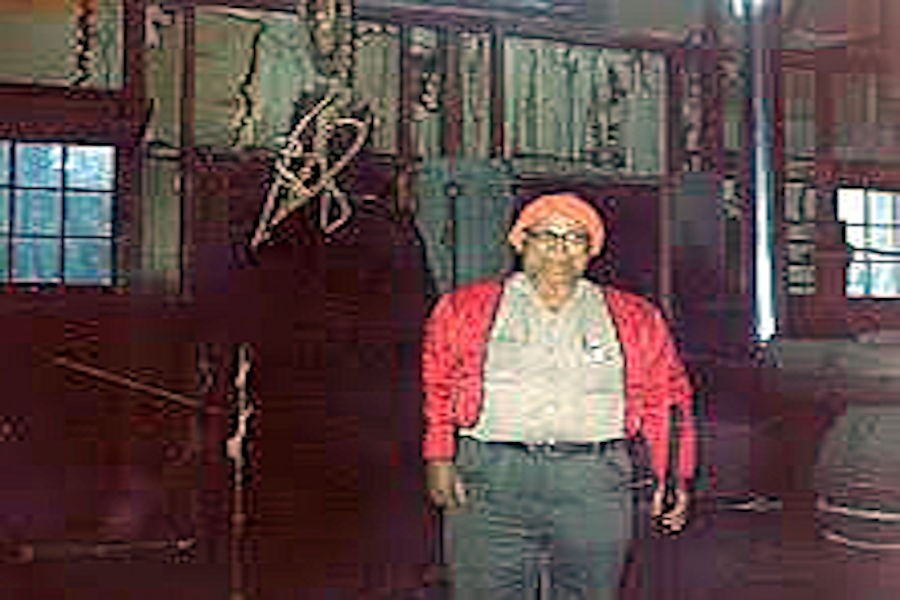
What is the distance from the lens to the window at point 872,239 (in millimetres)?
2203

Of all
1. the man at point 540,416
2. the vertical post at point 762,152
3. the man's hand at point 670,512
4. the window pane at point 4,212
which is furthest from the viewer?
the vertical post at point 762,152

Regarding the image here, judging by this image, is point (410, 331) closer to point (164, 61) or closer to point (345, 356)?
point (345, 356)

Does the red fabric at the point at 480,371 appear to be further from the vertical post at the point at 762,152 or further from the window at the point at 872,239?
the window at the point at 872,239

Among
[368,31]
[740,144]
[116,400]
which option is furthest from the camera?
[740,144]

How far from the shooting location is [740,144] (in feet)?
7.13

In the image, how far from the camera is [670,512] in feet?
6.76

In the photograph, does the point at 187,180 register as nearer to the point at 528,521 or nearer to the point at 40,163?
the point at 40,163

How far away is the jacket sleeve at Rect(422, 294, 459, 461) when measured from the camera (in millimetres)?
1963

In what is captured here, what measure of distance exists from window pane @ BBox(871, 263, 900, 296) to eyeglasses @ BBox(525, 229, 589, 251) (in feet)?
1.89

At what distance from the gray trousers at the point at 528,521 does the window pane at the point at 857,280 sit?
545 mm

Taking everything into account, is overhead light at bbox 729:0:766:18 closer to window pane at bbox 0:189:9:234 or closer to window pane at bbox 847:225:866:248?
window pane at bbox 847:225:866:248

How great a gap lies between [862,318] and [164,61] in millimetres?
1286

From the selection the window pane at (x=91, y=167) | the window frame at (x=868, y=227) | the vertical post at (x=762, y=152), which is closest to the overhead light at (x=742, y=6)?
the vertical post at (x=762, y=152)

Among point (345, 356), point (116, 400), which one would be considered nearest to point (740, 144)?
point (345, 356)
